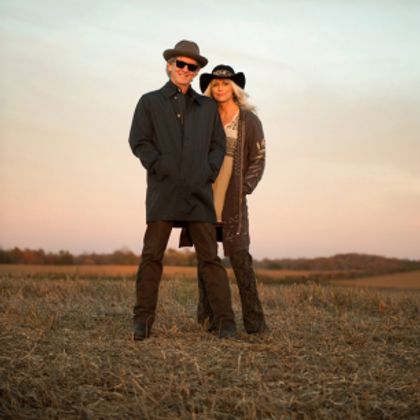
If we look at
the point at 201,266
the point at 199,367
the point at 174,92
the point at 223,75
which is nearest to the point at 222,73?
the point at 223,75

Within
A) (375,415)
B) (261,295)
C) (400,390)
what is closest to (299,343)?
(400,390)

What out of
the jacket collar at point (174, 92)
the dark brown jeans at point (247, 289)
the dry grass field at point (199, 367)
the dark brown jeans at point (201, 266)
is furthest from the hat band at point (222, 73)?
the dry grass field at point (199, 367)

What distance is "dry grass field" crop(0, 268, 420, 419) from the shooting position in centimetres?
425

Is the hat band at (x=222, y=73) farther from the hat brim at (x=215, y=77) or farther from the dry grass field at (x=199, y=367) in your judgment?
the dry grass field at (x=199, y=367)

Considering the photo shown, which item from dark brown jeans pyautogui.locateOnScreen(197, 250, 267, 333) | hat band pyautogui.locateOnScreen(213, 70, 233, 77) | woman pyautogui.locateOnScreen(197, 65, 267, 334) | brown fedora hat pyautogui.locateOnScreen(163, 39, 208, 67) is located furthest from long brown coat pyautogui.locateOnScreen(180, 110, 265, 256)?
brown fedora hat pyautogui.locateOnScreen(163, 39, 208, 67)

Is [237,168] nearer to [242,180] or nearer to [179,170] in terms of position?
[242,180]

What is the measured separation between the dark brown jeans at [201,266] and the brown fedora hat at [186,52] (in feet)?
4.91

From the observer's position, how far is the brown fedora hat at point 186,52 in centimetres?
622

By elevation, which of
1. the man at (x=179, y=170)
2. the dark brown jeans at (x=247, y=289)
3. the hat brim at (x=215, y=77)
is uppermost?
the hat brim at (x=215, y=77)

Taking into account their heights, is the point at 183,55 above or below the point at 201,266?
above

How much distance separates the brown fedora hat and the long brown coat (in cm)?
68

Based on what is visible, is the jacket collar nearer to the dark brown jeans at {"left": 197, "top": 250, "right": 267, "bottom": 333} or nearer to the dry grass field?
the dark brown jeans at {"left": 197, "top": 250, "right": 267, "bottom": 333}

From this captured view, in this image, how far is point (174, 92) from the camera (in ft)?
20.5

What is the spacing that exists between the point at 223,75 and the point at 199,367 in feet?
9.42
